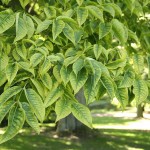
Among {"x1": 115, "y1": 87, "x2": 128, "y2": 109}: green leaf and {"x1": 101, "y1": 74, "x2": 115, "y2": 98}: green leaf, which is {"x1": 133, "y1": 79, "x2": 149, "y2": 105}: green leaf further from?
{"x1": 101, "y1": 74, "x2": 115, "y2": 98}: green leaf

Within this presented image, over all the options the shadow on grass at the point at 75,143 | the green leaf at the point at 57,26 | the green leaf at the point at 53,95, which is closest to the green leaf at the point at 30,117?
the green leaf at the point at 53,95

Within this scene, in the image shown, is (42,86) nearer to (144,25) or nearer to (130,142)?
(144,25)

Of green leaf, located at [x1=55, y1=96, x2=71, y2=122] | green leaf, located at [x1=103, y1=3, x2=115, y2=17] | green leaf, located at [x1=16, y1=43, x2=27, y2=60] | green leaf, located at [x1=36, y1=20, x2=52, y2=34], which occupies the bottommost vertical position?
green leaf, located at [x1=55, y1=96, x2=71, y2=122]

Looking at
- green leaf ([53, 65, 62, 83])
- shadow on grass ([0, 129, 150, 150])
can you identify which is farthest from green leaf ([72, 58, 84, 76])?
shadow on grass ([0, 129, 150, 150])

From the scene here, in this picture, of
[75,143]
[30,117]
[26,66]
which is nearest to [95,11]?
[26,66]

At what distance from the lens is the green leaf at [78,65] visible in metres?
1.80

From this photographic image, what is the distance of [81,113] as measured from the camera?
1.81 metres

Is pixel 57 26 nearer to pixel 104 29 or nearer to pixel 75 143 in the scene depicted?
pixel 104 29

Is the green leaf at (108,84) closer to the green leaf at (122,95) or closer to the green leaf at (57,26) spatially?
the green leaf at (122,95)

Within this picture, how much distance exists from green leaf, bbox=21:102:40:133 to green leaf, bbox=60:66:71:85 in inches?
10.0

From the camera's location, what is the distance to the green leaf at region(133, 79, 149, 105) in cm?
199

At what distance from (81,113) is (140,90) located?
0.44 metres

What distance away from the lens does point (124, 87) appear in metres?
2.02

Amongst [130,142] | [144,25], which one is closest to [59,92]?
[144,25]
